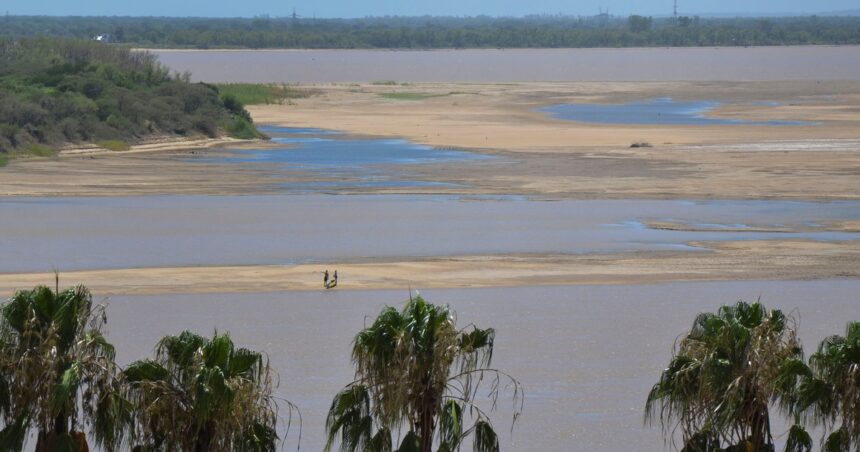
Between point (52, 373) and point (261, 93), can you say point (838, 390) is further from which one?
point (261, 93)

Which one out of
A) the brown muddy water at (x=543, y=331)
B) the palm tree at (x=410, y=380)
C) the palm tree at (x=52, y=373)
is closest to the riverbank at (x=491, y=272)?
the brown muddy water at (x=543, y=331)

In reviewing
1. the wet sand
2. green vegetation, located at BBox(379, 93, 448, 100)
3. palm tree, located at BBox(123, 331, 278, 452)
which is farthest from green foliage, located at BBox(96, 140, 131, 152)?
palm tree, located at BBox(123, 331, 278, 452)

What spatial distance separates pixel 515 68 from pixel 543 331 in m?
110

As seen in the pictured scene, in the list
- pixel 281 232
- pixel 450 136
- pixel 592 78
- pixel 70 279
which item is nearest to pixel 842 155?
pixel 450 136

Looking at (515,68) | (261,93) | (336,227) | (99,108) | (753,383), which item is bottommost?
(515,68)

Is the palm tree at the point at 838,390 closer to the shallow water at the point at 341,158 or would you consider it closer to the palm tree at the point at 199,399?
the palm tree at the point at 199,399

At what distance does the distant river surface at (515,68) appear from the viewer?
107812mm

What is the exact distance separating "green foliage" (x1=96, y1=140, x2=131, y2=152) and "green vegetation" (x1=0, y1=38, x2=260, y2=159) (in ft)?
0.11

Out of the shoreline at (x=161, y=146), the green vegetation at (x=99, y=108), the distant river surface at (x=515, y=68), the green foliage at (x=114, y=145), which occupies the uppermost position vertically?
the green vegetation at (x=99, y=108)

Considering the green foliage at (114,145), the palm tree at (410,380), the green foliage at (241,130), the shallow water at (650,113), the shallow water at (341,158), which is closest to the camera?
the palm tree at (410,380)

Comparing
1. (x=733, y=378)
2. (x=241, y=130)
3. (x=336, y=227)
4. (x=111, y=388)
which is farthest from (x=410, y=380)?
(x=241, y=130)

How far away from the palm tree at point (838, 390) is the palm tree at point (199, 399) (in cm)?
418

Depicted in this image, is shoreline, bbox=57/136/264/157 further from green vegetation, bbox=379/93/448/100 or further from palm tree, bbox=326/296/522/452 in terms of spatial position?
palm tree, bbox=326/296/522/452

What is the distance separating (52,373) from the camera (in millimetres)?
10703
